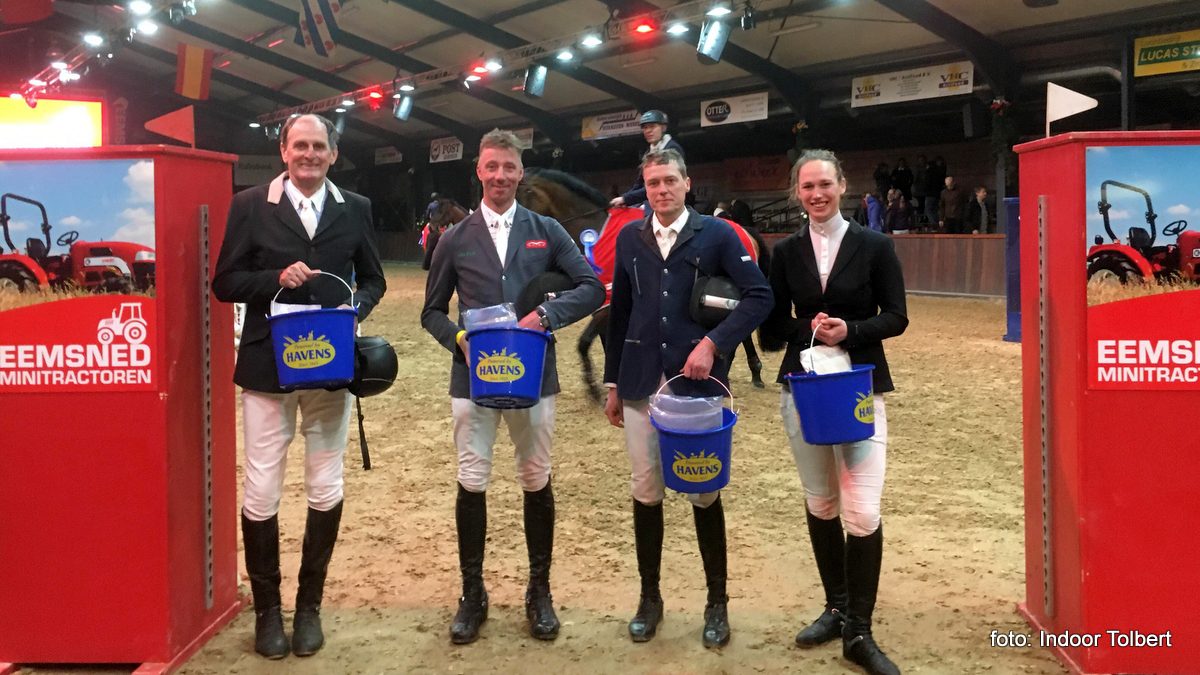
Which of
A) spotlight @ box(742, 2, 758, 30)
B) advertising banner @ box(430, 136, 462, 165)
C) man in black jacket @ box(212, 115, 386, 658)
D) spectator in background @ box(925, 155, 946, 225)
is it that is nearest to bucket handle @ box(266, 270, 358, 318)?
man in black jacket @ box(212, 115, 386, 658)

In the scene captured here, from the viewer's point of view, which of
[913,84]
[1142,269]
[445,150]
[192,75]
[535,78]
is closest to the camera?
[1142,269]

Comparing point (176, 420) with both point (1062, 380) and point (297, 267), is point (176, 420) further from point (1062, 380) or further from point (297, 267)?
point (1062, 380)

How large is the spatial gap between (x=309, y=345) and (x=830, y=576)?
1647mm

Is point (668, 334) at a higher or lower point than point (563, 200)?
lower

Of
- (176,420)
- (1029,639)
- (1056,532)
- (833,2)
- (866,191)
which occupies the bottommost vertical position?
(1029,639)

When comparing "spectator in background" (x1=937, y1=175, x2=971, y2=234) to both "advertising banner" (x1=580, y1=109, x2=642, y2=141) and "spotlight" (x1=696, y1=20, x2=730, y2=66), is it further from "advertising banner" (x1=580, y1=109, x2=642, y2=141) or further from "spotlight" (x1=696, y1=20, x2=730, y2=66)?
"advertising banner" (x1=580, y1=109, x2=642, y2=141)

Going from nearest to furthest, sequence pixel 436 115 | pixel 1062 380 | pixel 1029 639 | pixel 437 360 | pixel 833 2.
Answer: pixel 1062 380, pixel 1029 639, pixel 437 360, pixel 833 2, pixel 436 115

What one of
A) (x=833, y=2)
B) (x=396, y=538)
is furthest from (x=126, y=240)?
(x=833, y=2)

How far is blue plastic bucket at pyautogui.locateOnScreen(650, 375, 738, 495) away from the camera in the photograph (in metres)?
2.44

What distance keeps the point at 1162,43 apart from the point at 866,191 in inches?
307

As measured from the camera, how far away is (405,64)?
20125 millimetres

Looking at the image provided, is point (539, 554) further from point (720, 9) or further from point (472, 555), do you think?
point (720, 9)

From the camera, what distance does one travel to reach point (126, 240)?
2.55 m

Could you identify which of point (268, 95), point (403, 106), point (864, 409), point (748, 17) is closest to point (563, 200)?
point (864, 409)
